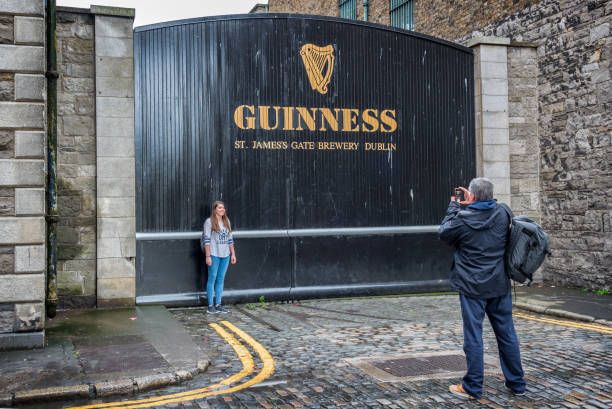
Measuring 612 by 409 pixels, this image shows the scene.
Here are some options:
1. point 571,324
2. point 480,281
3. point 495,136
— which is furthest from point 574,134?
point 480,281

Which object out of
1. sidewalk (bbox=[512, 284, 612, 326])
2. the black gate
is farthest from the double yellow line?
sidewalk (bbox=[512, 284, 612, 326])

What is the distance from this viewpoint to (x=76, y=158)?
984 cm

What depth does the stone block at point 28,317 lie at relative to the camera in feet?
22.6

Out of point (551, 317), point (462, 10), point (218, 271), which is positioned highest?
point (462, 10)

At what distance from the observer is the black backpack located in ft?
17.5

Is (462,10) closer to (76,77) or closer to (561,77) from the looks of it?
(561,77)

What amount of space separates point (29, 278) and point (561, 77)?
407 inches

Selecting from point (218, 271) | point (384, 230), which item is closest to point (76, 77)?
point (218, 271)

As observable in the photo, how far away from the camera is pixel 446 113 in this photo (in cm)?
1220

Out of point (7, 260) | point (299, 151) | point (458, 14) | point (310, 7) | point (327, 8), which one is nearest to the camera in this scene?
point (7, 260)

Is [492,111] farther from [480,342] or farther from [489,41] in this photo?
[480,342]

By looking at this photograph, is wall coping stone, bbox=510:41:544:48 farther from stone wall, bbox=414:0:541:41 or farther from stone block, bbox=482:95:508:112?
A: stone block, bbox=482:95:508:112

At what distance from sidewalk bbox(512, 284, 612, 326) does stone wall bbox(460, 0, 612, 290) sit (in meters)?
0.53

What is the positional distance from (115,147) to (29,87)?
118 inches
